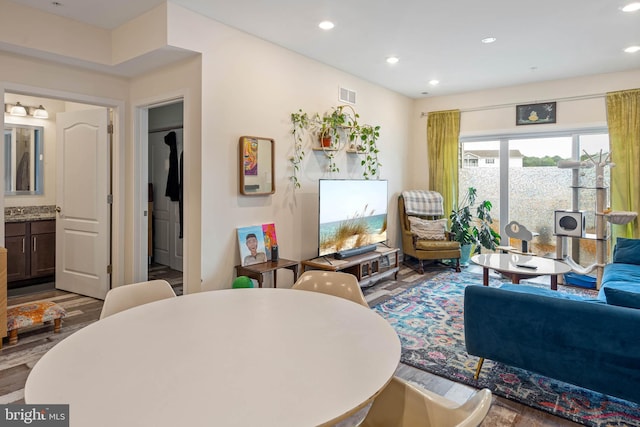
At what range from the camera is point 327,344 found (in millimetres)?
1278

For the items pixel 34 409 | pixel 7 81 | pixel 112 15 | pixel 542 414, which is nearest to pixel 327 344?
pixel 34 409

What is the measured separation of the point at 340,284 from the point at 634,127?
4.76 metres

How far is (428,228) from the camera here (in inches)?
223

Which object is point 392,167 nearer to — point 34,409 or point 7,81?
point 7,81

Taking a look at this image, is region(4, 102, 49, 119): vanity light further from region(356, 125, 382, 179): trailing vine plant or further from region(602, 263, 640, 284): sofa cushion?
region(602, 263, 640, 284): sofa cushion

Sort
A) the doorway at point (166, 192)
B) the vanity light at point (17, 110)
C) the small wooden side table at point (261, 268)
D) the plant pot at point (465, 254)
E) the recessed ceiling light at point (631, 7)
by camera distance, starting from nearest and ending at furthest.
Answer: the recessed ceiling light at point (631, 7) < the small wooden side table at point (261, 268) < the vanity light at point (17, 110) < the doorway at point (166, 192) < the plant pot at point (465, 254)

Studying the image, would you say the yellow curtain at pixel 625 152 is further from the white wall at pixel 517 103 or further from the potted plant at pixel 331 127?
the potted plant at pixel 331 127

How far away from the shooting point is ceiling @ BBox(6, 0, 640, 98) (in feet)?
10.0

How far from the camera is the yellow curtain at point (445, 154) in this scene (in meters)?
6.08

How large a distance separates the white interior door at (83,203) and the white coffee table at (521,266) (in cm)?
408

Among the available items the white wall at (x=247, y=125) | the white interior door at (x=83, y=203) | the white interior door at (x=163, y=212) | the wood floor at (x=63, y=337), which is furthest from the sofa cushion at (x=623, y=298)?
the white interior door at (x=163, y=212)

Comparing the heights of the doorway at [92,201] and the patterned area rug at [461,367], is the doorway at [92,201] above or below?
above

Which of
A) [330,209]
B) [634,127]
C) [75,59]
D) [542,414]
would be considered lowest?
[542,414]

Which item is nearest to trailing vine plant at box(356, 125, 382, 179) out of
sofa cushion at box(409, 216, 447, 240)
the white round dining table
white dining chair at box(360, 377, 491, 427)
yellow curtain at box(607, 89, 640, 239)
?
sofa cushion at box(409, 216, 447, 240)
